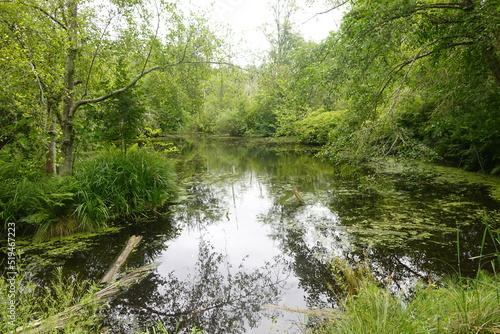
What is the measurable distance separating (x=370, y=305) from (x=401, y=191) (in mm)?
6374

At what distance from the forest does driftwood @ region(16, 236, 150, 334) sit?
1.57 metres

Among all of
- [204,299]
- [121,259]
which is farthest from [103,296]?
[204,299]

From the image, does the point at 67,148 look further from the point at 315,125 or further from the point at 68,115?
the point at 315,125

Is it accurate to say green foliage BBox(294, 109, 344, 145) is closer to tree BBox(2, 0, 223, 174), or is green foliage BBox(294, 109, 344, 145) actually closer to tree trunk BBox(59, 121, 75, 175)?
tree BBox(2, 0, 223, 174)

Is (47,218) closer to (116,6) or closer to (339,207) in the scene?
(116,6)

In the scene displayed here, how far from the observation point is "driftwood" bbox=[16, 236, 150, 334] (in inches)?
84.1

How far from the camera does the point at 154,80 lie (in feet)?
24.9

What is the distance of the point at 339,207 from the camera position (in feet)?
21.6

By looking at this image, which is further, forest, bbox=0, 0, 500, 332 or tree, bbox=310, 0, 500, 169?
forest, bbox=0, 0, 500, 332

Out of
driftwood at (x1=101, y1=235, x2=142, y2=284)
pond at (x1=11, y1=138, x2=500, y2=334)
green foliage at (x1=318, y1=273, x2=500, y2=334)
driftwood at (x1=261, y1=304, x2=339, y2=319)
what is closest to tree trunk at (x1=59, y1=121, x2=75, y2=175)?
pond at (x1=11, y1=138, x2=500, y2=334)

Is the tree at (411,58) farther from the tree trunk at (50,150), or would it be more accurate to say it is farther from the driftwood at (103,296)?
the tree trunk at (50,150)

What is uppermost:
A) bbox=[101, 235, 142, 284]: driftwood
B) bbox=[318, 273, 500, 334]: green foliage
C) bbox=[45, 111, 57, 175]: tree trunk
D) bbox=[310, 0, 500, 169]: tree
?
bbox=[310, 0, 500, 169]: tree

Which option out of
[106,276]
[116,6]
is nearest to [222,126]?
[116,6]

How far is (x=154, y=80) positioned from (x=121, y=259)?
5245 mm
